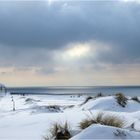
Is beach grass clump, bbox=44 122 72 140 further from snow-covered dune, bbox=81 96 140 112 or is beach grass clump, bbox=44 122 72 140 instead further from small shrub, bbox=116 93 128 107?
small shrub, bbox=116 93 128 107

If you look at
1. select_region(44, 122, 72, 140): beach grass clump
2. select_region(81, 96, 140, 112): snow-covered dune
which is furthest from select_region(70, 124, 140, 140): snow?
select_region(81, 96, 140, 112): snow-covered dune

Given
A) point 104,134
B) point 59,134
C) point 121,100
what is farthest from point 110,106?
point 104,134

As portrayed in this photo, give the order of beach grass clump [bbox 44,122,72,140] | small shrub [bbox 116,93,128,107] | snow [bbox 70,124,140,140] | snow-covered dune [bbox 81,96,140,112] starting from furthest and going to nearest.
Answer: small shrub [bbox 116,93,128,107] < snow-covered dune [bbox 81,96,140,112] < beach grass clump [bbox 44,122,72,140] < snow [bbox 70,124,140,140]

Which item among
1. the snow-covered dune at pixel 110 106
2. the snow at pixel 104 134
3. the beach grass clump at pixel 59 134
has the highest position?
the snow-covered dune at pixel 110 106

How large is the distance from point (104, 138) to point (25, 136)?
127 inches

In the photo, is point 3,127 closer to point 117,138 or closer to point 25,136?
point 25,136

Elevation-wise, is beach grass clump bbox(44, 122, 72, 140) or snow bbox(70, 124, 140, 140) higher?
snow bbox(70, 124, 140, 140)

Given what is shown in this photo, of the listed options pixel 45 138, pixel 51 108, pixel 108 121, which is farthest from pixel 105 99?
pixel 45 138

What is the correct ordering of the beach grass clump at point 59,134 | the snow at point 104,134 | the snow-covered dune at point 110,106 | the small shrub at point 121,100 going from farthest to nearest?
the small shrub at point 121,100, the snow-covered dune at point 110,106, the beach grass clump at point 59,134, the snow at point 104,134

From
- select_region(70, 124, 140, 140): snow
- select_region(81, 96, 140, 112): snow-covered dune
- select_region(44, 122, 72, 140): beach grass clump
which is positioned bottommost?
select_region(44, 122, 72, 140): beach grass clump

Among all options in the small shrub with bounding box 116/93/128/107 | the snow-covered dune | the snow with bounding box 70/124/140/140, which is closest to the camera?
the snow with bounding box 70/124/140/140

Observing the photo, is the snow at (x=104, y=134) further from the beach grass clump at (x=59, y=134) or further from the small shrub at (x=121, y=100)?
the small shrub at (x=121, y=100)

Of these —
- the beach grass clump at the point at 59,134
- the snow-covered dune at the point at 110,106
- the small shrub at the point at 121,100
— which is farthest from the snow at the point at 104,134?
the small shrub at the point at 121,100

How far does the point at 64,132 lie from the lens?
8.92 meters
